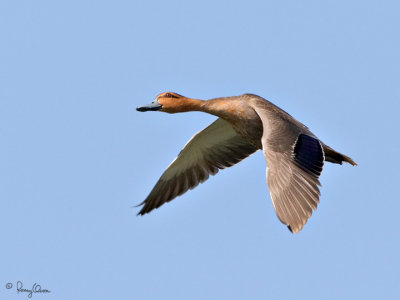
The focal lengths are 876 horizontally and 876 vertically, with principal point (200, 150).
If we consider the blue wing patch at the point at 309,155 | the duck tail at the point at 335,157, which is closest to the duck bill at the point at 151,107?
the duck tail at the point at 335,157

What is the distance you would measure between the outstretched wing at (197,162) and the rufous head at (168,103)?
3.75ft

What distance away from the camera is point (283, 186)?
478 inches

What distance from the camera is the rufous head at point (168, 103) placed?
1563cm

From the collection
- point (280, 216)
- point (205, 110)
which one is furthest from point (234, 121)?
point (280, 216)

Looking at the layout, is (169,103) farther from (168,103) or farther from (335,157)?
(335,157)

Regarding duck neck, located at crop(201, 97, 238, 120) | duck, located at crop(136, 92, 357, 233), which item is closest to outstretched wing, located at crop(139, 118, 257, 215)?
duck, located at crop(136, 92, 357, 233)

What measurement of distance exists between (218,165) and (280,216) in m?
5.55

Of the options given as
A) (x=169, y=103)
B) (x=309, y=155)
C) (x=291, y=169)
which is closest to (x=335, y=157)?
(x=309, y=155)

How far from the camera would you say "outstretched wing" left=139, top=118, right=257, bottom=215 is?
16.7 meters

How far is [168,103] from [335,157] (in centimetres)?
311

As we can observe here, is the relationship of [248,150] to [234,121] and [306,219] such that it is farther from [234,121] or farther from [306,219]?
[306,219]

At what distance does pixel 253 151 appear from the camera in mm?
16766

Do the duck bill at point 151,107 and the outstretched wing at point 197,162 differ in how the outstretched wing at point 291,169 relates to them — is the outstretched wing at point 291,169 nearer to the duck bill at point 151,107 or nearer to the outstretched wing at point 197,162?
the duck bill at point 151,107

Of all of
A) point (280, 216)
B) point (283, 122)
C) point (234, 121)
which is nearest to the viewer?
point (280, 216)
